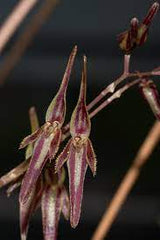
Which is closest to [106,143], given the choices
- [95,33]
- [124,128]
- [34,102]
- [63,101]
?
[124,128]

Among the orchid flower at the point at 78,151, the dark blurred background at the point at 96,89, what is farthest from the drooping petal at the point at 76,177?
the dark blurred background at the point at 96,89

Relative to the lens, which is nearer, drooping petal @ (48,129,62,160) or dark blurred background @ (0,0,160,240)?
drooping petal @ (48,129,62,160)

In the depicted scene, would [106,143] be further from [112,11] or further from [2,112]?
[112,11]

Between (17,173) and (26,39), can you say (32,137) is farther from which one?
(26,39)

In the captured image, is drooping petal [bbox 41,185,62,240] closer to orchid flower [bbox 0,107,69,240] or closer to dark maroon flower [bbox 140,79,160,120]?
orchid flower [bbox 0,107,69,240]

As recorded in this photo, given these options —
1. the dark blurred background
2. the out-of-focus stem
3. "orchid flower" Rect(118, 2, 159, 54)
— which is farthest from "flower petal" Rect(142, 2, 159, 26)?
the dark blurred background

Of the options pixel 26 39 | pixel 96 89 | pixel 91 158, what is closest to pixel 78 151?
pixel 91 158
